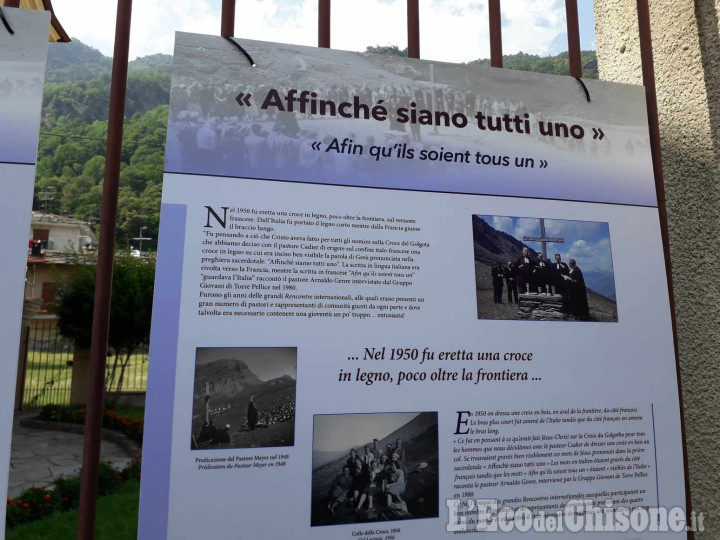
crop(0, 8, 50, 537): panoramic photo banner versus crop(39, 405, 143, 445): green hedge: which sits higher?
crop(0, 8, 50, 537): panoramic photo banner

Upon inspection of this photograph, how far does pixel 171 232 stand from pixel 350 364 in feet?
2.04

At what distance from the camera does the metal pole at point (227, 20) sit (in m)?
1.53

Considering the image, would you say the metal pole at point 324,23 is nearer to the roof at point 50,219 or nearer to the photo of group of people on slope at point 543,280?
the photo of group of people on slope at point 543,280

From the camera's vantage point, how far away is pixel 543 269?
1607 mm

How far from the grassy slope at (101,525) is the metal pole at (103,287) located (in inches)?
205

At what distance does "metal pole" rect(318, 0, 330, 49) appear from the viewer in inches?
63.0

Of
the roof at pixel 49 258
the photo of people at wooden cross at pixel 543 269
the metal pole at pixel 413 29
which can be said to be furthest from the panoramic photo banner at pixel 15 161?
the roof at pixel 49 258

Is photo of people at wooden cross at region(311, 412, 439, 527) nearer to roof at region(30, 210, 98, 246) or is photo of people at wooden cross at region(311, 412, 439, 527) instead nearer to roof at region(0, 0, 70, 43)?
roof at region(0, 0, 70, 43)

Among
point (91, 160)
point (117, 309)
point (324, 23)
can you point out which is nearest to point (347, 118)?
point (324, 23)

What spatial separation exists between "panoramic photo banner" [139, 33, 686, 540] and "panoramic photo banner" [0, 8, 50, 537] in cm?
36

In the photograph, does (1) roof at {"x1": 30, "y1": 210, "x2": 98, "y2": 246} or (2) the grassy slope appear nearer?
(2) the grassy slope

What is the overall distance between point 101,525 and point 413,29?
665 centimetres

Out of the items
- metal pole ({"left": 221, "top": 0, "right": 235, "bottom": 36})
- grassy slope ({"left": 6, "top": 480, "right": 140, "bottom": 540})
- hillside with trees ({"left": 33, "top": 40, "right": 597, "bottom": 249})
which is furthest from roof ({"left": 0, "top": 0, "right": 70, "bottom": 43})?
hillside with trees ({"left": 33, "top": 40, "right": 597, "bottom": 249})

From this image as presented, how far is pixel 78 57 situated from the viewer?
64625 millimetres
